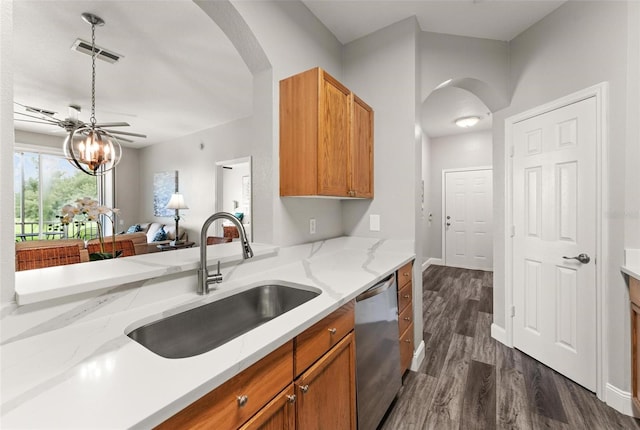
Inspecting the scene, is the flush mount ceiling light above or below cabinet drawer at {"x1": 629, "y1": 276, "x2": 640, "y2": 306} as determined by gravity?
above

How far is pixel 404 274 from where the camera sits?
1975 mm

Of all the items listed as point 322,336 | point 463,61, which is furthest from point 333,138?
point 463,61

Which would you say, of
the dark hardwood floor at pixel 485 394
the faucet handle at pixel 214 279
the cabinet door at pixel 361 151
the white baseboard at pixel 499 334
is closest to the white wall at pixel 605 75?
the dark hardwood floor at pixel 485 394

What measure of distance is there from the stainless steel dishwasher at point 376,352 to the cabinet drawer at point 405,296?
0.48 feet

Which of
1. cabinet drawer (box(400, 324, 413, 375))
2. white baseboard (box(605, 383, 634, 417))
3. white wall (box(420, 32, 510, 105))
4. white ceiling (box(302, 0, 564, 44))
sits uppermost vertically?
white ceiling (box(302, 0, 564, 44))

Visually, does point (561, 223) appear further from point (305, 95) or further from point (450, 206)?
point (450, 206)

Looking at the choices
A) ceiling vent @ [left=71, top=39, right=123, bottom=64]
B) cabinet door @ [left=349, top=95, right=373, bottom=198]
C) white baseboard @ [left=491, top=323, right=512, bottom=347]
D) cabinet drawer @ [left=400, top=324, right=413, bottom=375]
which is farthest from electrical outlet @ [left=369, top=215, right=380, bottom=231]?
ceiling vent @ [left=71, top=39, right=123, bottom=64]

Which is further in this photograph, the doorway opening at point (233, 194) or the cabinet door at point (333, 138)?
the doorway opening at point (233, 194)

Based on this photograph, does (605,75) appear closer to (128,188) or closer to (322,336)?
(322,336)

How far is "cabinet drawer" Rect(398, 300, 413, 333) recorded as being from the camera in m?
1.87

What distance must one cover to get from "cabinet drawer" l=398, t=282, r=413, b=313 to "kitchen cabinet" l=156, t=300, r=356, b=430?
2.21 feet

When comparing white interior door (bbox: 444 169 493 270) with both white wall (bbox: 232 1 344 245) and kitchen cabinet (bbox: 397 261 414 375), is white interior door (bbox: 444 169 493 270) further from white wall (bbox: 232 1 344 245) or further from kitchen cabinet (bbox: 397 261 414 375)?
white wall (bbox: 232 1 344 245)

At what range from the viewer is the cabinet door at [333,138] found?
1.70m

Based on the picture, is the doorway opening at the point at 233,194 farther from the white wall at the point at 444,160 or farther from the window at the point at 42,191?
the white wall at the point at 444,160
